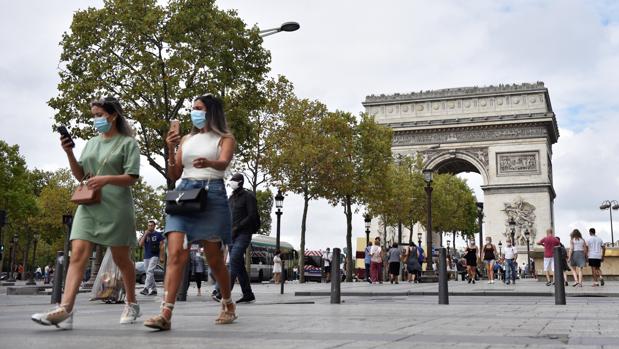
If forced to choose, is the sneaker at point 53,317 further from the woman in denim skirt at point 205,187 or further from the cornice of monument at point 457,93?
the cornice of monument at point 457,93

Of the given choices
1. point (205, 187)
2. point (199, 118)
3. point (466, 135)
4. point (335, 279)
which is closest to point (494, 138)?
point (466, 135)

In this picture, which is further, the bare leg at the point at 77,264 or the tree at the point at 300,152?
the tree at the point at 300,152

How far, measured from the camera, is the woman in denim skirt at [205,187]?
5637 millimetres

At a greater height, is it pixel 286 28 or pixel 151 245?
pixel 286 28

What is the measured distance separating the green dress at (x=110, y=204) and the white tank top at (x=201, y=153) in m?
0.42

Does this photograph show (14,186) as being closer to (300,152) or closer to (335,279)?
(300,152)

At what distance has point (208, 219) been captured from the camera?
5762 millimetres

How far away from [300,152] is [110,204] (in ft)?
101

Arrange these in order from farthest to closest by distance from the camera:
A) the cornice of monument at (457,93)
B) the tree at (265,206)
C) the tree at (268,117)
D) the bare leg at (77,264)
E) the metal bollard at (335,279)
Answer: the tree at (265,206), the cornice of monument at (457,93), the tree at (268,117), the metal bollard at (335,279), the bare leg at (77,264)

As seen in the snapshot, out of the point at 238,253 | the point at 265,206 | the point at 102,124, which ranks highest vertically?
the point at 265,206

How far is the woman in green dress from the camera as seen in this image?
5.61 m

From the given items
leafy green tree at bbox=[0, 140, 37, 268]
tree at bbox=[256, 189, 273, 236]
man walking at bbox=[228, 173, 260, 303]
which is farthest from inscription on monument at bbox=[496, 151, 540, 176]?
man walking at bbox=[228, 173, 260, 303]

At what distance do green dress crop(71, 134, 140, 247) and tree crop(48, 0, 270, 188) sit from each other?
16.8m

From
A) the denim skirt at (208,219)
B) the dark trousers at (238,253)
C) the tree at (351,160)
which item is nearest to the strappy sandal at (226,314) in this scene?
the denim skirt at (208,219)
